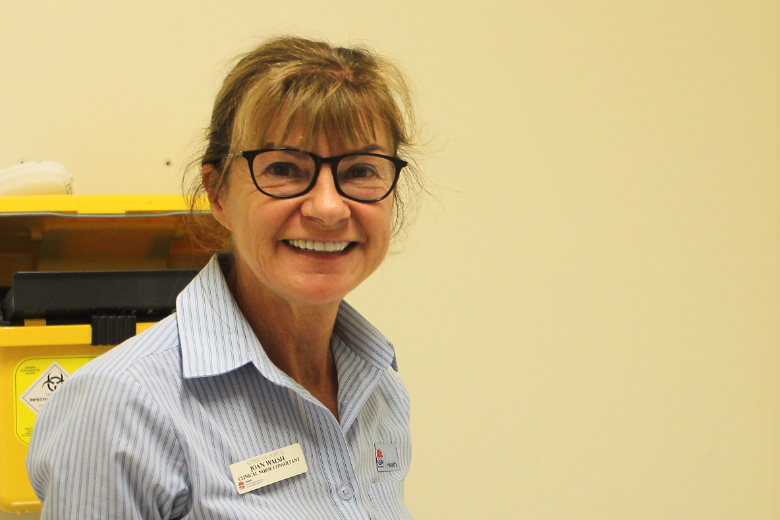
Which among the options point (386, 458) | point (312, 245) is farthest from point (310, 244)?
point (386, 458)

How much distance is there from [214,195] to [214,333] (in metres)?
0.21

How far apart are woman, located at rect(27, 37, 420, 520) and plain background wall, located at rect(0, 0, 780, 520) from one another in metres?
0.74

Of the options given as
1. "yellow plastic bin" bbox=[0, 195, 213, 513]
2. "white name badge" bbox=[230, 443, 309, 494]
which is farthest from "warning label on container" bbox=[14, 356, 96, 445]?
"white name badge" bbox=[230, 443, 309, 494]

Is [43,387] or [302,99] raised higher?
[302,99]

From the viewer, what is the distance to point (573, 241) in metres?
1.88

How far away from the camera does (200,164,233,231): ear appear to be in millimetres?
951

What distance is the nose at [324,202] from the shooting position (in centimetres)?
85

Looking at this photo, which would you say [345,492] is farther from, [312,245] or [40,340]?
[40,340]

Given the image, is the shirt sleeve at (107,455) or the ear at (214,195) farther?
the ear at (214,195)

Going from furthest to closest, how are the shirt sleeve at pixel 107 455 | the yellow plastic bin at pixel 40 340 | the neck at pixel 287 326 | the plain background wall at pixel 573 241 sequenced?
the plain background wall at pixel 573 241, the yellow plastic bin at pixel 40 340, the neck at pixel 287 326, the shirt sleeve at pixel 107 455

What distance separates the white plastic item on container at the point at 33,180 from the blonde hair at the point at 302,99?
45cm

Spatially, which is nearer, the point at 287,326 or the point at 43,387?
the point at 287,326

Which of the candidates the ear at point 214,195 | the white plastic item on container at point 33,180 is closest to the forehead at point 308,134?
the ear at point 214,195

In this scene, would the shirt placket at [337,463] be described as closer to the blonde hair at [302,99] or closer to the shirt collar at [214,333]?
the shirt collar at [214,333]
